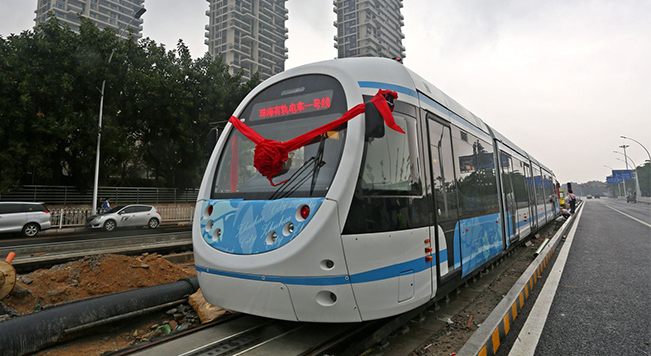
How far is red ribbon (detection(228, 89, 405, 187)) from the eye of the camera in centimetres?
366

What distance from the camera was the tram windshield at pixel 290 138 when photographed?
3574 millimetres

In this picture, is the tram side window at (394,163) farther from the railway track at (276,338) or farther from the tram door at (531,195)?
the tram door at (531,195)

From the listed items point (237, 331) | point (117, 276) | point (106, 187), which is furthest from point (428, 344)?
point (106, 187)

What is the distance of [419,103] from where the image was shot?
4453mm

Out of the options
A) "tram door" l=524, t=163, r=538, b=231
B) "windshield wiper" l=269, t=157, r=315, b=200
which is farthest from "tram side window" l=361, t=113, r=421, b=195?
"tram door" l=524, t=163, r=538, b=231

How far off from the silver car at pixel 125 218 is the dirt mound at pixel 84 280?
13.7 metres

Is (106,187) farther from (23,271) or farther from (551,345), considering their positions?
(551,345)

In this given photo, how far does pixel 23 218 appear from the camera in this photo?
15344 millimetres

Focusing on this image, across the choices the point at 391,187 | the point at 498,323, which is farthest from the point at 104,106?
the point at 498,323

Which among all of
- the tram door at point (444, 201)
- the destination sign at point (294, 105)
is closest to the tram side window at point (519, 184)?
the tram door at point (444, 201)

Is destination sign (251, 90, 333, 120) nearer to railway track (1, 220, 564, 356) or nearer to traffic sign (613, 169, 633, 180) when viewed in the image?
railway track (1, 220, 564, 356)

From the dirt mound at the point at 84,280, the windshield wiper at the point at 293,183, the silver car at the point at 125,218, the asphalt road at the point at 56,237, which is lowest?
the dirt mound at the point at 84,280

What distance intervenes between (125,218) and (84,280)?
15.2 m

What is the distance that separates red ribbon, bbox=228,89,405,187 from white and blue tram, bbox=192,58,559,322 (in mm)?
68
